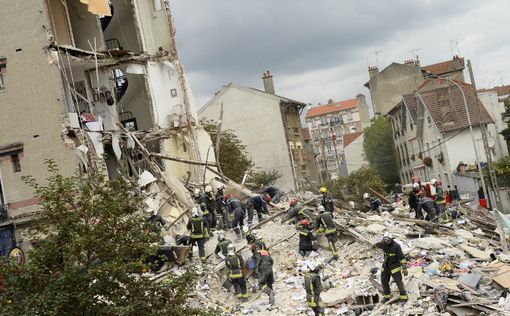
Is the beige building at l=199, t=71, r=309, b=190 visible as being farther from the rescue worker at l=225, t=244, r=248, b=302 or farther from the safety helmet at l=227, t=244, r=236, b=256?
the rescue worker at l=225, t=244, r=248, b=302

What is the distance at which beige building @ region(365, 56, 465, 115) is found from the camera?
66.8m

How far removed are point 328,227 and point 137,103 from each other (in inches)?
850

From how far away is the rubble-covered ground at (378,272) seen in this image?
16594mm

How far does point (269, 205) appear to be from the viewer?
95.5ft

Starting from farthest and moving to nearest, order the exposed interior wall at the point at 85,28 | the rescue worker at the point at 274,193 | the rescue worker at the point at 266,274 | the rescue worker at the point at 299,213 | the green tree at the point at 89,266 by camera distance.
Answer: the exposed interior wall at the point at 85,28 → the rescue worker at the point at 274,193 → the rescue worker at the point at 299,213 → the rescue worker at the point at 266,274 → the green tree at the point at 89,266

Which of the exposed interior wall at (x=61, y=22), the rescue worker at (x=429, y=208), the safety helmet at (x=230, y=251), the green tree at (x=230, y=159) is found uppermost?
the exposed interior wall at (x=61, y=22)

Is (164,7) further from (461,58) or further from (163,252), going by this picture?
(461,58)

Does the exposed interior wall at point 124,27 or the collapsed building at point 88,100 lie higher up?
the exposed interior wall at point 124,27

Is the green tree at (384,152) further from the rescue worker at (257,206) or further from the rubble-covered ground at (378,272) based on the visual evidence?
the rescue worker at (257,206)

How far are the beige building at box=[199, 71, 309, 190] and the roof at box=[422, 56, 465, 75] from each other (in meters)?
16.8

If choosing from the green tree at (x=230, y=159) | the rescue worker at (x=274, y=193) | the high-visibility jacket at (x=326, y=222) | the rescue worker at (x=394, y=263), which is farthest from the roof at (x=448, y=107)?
the rescue worker at (x=394, y=263)

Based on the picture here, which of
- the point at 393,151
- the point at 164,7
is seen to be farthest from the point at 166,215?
the point at 393,151

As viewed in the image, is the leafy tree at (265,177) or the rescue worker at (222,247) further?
the leafy tree at (265,177)

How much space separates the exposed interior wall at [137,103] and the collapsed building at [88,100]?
6 cm
